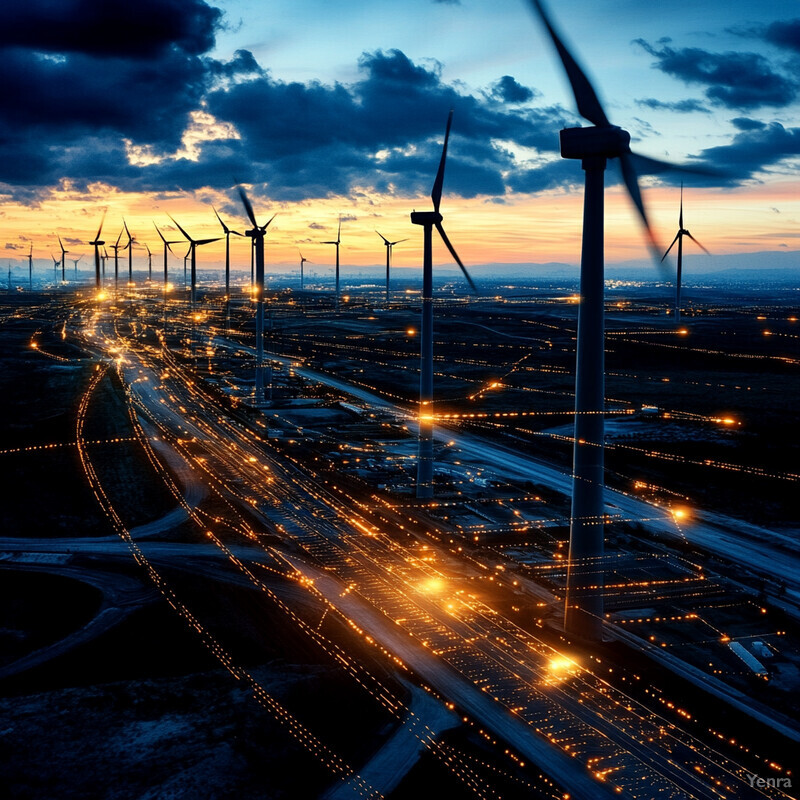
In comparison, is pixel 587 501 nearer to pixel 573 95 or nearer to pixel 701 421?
pixel 573 95

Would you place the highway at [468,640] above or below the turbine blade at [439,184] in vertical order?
below

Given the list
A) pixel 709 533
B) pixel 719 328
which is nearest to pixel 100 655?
pixel 709 533

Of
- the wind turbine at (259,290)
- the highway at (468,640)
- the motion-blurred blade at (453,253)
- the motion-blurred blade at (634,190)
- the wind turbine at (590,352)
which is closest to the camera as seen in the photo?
the highway at (468,640)

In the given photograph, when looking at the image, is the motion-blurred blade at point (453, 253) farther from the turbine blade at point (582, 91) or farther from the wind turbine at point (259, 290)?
the wind turbine at point (259, 290)

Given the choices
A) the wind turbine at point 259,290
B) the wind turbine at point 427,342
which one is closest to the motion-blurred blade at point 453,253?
the wind turbine at point 427,342

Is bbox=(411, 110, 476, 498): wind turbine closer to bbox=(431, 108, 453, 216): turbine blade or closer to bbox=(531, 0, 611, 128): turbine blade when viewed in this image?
bbox=(431, 108, 453, 216): turbine blade

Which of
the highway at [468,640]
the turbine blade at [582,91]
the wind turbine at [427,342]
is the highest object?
the turbine blade at [582,91]

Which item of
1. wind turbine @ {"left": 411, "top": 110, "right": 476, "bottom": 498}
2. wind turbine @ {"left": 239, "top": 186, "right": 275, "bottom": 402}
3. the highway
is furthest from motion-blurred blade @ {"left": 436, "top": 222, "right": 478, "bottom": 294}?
wind turbine @ {"left": 239, "top": 186, "right": 275, "bottom": 402}
